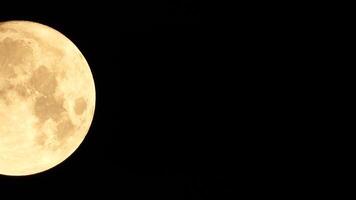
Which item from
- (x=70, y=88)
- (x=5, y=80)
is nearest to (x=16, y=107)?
(x=5, y=80)

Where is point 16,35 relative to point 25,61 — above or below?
above

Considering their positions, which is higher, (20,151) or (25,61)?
(25,61)

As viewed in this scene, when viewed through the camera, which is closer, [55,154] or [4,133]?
[4,133]

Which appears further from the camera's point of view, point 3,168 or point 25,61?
point 3,168

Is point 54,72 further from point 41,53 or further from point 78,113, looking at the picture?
point 78,113

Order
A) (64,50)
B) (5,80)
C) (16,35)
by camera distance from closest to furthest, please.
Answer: (5,80)
(16,35)
(64,50)

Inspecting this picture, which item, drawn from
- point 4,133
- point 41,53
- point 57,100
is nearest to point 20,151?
point 4,133

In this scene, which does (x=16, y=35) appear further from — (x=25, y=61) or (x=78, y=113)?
(x=78, y=113)

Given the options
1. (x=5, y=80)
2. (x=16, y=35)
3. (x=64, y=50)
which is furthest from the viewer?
(x=64, y=50)

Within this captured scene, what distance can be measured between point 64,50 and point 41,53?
32 centimetres

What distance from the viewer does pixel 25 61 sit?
14.0 ft

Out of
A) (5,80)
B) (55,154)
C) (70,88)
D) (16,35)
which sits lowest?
(55,154)

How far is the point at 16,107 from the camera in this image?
4.23 m

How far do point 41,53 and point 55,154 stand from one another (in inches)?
40.3
